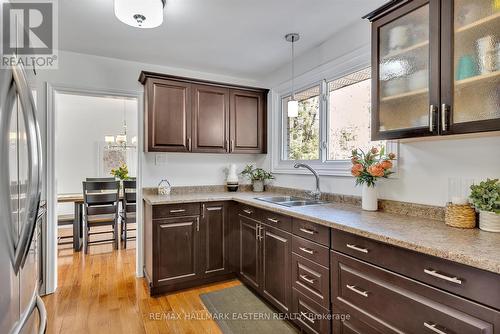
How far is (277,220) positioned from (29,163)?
1.66m

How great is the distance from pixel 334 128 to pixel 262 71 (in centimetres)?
133

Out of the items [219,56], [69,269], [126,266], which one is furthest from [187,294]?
[219,56]

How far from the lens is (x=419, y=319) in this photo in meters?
1.22

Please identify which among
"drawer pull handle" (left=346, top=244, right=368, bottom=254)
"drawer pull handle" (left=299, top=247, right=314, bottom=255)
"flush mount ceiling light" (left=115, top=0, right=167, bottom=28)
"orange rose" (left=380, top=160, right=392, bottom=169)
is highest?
"flush mount ceiling light" (left=115, top=0, right=167, bottom=28)

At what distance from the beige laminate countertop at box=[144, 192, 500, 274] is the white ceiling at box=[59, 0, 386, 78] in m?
1.50

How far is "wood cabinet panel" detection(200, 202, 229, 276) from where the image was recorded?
2801 mm

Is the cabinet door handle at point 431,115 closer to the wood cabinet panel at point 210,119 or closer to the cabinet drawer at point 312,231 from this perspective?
the cabinet drawer at point 312,231

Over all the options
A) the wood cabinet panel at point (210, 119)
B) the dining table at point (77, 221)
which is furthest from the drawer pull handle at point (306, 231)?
the dining table at point (77, 221)

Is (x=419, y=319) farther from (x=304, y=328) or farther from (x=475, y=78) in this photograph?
(x=475, y=78)

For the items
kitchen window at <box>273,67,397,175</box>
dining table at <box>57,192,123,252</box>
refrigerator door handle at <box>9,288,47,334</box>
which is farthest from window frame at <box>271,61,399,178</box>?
dining table at <box>57,192,123,252</box>

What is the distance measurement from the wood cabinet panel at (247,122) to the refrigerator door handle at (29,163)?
7.74ft

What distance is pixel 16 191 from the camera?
94 cm

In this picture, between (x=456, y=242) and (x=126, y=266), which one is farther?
(x=126, y=266)

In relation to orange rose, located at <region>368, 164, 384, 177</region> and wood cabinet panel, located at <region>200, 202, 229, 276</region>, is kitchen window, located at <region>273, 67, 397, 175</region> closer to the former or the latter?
orange rose, located at <region>368, 164, 384, 177</region>
